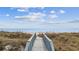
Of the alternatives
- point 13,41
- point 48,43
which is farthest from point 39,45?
point 13,41

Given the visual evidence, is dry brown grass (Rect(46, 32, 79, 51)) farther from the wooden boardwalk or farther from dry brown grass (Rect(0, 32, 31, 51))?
dry brown grass (Rect(0, 32, 31, 51))

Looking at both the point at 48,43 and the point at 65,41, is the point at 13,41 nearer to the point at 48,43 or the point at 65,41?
the point at 48,43

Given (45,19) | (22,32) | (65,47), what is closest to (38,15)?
(45,19)

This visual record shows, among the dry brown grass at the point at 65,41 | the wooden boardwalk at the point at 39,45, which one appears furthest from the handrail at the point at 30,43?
the dry brown grass at the point at 65,41

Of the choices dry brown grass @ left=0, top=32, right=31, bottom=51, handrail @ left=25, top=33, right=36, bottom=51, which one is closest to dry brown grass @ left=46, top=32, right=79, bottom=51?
handrail @ left=25, top=33, right=36, bottom=51

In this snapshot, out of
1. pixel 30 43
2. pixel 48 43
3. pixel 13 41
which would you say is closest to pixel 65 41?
pixel 48 43
